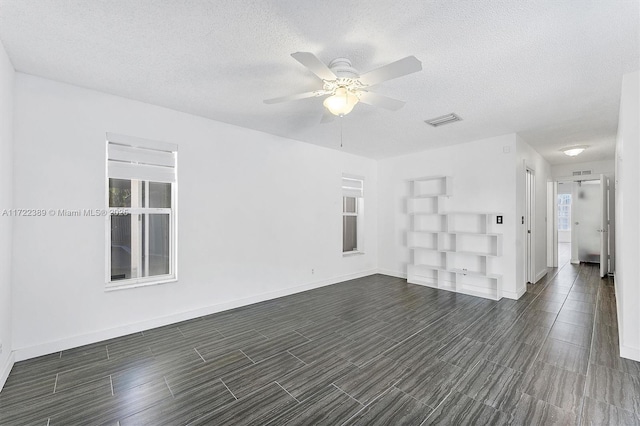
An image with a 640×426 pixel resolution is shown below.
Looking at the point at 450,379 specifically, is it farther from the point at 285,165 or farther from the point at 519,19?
the point at 285,165

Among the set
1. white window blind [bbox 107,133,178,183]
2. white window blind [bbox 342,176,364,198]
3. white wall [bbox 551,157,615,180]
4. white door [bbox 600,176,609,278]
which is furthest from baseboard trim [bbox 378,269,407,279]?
white wall [bbox 551,157,615,180]

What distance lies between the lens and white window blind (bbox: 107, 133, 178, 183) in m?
3.21

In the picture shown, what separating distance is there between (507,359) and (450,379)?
2.51ft

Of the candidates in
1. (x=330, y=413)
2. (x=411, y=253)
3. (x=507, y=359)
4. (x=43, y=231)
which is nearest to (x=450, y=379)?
(x=507, y=359)

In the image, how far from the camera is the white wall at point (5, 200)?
90.9 inches

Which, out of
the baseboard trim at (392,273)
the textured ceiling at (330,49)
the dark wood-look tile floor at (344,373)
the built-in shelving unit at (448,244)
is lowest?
the dark wood-look tile floor at (344,373)

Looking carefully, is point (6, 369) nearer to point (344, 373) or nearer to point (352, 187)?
point (344, 373)

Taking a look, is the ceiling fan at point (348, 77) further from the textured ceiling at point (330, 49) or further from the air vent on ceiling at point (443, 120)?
the air vent on ceiling at point (443, 120)

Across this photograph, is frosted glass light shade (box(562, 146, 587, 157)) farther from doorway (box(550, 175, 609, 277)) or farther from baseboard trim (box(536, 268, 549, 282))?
baseboard trim (box(536, 268, 549, 282))

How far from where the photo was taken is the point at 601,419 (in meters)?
1.91

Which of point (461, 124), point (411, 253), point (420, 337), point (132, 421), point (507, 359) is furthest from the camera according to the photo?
point (411, 253)

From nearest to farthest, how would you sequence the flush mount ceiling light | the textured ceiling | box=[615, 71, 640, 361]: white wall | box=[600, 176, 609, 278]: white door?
the textured ceiling < box=[615, 71, 640, 361]: white wall < the flush mount ceiling light < box=[600, 176, 609, 278]: white door

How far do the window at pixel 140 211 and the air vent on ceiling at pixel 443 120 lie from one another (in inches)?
137

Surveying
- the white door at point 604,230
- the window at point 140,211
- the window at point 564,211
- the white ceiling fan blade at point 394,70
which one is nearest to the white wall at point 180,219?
the window at point 140,211
